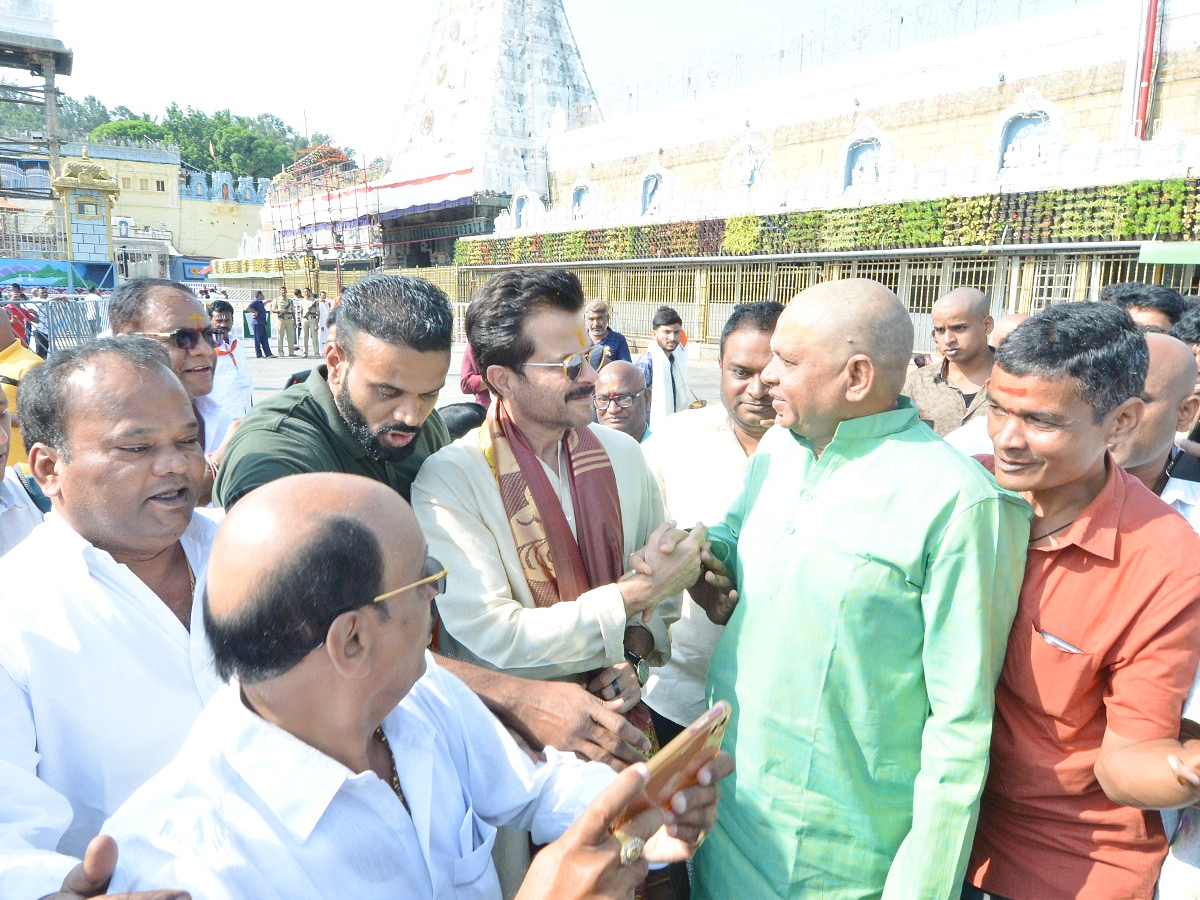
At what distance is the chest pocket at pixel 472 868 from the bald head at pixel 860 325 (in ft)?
4.23

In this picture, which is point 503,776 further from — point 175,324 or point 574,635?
point 175,324

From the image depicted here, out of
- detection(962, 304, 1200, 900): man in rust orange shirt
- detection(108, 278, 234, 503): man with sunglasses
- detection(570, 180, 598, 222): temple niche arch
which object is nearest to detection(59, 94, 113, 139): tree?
detection(570, 180, 598, 222): temple niche arch

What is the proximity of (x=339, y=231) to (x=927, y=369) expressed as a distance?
111 feet

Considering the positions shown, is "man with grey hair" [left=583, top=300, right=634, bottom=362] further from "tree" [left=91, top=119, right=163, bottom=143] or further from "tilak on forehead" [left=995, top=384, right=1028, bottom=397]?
"tree" [left=91, top=119, right=163, bottom=143]

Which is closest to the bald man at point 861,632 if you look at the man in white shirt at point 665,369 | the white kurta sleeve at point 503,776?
the white kurta sleeve at point 503,776

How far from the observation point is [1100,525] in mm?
1641

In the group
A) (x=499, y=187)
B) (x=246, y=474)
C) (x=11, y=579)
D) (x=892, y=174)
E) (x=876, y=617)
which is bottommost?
(x=876, y=617)

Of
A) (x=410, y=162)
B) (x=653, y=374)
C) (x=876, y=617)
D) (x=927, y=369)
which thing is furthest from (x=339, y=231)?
(x=876, y=617)

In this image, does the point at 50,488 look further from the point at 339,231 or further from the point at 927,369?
the point at 339,231

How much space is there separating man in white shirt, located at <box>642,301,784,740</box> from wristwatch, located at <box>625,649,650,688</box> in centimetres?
33

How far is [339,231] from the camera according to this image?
34.1m

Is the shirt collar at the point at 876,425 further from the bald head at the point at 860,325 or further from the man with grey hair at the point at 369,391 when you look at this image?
the man with grey hair at the point at 369,391

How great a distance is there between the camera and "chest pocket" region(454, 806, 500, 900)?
1.43 metres

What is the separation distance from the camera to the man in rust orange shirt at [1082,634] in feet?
5.09
